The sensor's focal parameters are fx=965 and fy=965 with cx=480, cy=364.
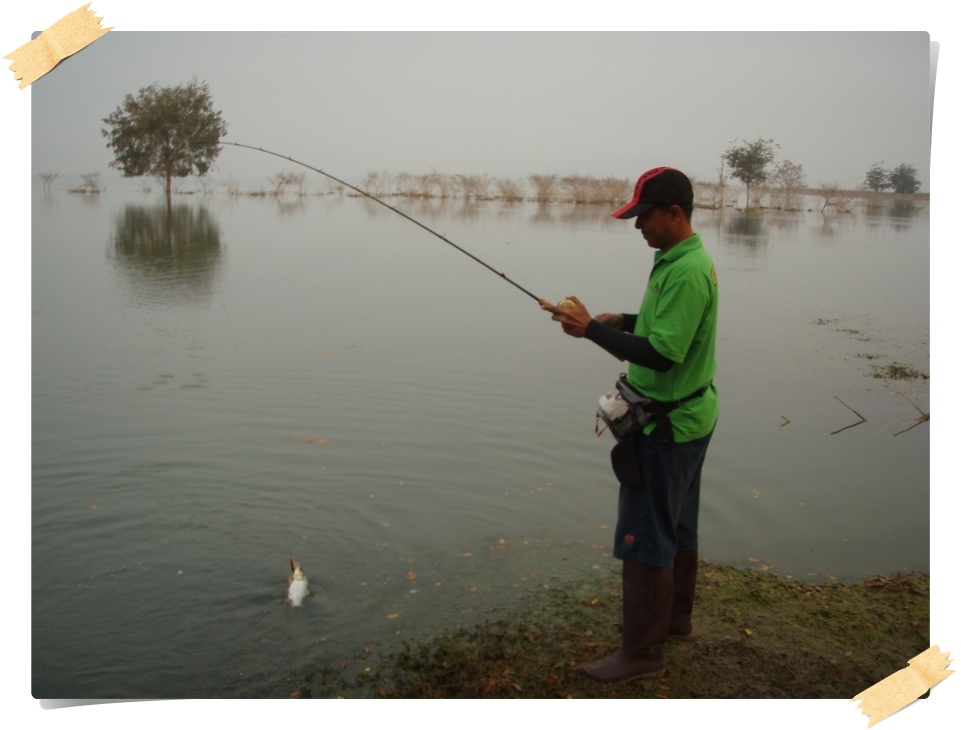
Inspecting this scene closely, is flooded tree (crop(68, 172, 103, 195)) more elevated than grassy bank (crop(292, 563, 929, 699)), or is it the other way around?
flooded tree (crop(68, 172, 103, 195))

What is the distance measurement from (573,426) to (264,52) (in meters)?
2.53

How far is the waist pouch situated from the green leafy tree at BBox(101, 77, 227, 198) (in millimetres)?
2571

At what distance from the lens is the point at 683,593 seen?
319 cm

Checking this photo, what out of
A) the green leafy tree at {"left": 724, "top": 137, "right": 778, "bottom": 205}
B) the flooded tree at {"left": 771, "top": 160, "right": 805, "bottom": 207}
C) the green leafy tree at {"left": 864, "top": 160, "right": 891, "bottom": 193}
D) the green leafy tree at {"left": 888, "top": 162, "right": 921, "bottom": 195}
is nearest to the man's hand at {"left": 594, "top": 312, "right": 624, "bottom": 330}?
the green leafy tree at {"left": 888, "top": 162, "right": 921, "bottom": 195}

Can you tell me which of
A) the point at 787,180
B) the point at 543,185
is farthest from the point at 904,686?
the point at 543,185

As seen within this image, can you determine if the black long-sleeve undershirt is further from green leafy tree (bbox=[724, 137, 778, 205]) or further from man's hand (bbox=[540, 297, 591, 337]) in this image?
green leafy tree (bbox=[724, 137, 778, 205])

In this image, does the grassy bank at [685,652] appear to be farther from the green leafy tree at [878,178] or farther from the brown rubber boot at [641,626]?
the green leafy tree at [878,178]

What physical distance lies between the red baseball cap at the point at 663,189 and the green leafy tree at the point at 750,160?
2583 mm

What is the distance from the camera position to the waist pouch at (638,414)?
9.39 ft

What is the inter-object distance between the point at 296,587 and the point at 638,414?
1524 millimetres

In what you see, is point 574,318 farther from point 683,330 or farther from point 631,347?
point 683,330

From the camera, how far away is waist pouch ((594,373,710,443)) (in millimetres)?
2863

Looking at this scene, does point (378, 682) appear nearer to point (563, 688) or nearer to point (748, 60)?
point (563, 688)

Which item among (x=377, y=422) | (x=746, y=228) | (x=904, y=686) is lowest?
(x=904, y=686)
